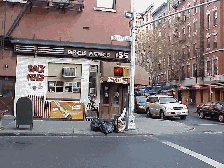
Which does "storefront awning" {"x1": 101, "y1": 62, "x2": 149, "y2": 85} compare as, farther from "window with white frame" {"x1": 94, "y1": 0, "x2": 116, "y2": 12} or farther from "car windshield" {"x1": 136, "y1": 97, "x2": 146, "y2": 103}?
"car windshield" {"x1": 136, "y1": 97, "x2": 146, "y2": 103}

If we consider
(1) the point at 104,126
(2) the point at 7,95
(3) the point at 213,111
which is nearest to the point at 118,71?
(1) the point at 104,126

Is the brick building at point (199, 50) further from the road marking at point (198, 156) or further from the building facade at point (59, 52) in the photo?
the road marking at point (198, 156)

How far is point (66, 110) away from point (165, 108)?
806 centimetres

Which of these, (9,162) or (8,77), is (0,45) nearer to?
(8,77)

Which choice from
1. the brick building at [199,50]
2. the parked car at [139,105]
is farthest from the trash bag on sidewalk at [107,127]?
the brick building at [199,50]

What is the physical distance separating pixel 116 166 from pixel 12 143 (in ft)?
15.2

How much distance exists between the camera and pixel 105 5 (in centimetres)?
1888

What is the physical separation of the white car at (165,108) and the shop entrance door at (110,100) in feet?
16.2

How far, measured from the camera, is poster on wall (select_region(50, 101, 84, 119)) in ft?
57.6

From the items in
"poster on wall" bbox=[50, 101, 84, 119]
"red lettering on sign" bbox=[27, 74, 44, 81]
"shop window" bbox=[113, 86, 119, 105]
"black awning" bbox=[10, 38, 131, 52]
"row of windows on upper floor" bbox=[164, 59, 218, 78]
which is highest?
"row of windows on upper floor" bbox=[164, 59, 218, 78]

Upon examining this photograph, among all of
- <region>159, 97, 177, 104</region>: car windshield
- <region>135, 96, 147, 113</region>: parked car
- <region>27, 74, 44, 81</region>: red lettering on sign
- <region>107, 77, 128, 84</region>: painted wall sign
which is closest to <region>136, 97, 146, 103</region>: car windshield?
<region>135, 96, 147, 113</region>: parked car

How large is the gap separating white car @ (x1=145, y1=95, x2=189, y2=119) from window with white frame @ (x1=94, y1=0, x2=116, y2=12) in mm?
8397

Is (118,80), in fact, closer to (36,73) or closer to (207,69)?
(36,73)

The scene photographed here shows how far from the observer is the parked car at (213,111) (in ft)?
69.7
